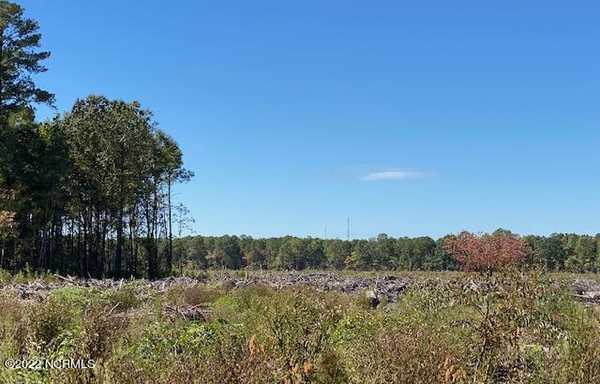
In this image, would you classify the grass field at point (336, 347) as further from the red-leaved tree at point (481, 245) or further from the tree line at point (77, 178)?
the red-leaved tree at point (481, 245)

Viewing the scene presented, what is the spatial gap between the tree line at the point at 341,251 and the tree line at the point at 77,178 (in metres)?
64.2

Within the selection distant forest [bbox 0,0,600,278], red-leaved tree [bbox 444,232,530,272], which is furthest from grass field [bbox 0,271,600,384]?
red-leaved tree [bbox 444,232,530,272]

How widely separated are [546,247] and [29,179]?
94837mm

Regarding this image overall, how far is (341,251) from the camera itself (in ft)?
404

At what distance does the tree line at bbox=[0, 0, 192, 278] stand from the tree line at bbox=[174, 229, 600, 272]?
6421cm

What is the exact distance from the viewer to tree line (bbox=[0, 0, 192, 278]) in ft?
107

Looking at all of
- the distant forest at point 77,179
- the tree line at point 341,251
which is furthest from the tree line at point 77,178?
the tree line at point 341,251

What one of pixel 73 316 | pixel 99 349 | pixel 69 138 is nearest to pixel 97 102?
pixel 69 138

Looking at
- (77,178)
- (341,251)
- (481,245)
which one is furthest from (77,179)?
(341,251)

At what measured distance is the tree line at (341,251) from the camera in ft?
362

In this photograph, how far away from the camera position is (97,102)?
40.8 m

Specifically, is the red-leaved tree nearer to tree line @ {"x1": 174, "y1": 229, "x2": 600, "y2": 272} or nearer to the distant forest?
the distant forest

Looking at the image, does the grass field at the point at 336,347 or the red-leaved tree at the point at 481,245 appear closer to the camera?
the grass field at the point at 336,347

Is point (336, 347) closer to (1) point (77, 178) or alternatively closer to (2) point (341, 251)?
(1) point (77, 178)
